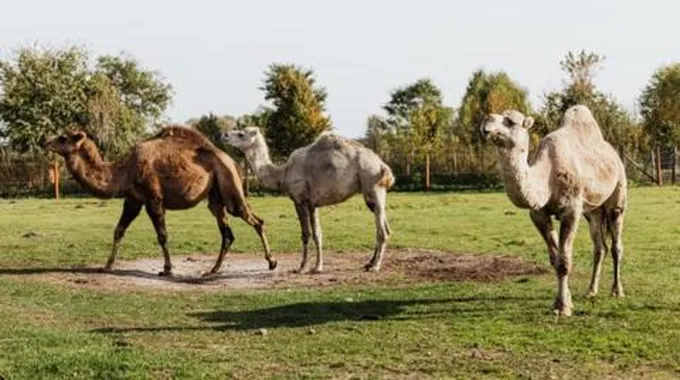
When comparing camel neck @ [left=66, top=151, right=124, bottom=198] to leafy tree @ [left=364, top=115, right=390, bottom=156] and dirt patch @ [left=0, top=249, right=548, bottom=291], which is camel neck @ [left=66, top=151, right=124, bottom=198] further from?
leafy tree @ [left=364, top=115, right=390, bottom=156]

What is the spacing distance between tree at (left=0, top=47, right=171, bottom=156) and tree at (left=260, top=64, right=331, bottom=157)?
31.9ft

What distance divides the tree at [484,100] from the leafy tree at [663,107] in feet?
24.0

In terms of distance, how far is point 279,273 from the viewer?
16.2 metres

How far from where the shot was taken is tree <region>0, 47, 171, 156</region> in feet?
176

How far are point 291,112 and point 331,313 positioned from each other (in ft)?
136

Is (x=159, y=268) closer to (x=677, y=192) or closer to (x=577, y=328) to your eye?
(x=577, y=328)

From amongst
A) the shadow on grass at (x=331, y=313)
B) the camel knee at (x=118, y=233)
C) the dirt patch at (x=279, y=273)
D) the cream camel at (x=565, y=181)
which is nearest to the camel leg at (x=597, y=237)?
the cream camel at (x=565, y=181)

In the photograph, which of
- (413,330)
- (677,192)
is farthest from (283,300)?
(677,192)

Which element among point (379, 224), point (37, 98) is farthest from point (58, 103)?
point (379, 224)

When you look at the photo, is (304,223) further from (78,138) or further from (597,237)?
(597,237)

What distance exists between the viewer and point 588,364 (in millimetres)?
8664

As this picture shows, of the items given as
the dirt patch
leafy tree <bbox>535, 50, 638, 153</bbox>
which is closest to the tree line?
leafy tree <bbox>535, 50, 638, 153</bbox>

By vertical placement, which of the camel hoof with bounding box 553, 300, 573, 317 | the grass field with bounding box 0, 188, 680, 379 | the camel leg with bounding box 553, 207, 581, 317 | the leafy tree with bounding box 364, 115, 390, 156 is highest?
the leafy tree with bounding box 364, 115, 390, 156

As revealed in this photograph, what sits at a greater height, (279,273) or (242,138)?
(242,138)
